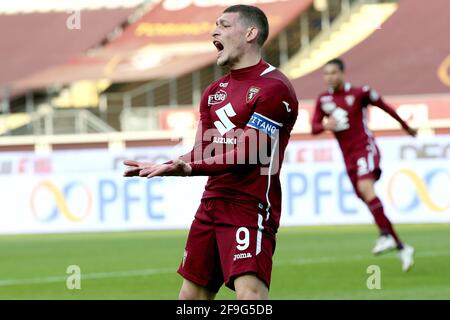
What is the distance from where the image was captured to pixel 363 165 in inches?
495

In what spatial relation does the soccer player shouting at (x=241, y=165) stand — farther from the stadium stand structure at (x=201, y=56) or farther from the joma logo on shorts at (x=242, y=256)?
the stadium stand structure at (x=201, y=56)

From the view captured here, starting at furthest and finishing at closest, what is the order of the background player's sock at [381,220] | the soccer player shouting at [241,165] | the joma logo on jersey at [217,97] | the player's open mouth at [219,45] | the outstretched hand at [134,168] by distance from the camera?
the background player's sock at [381,220] < the joma logo on jersey at [217,97] < the player's open mouth at [219,45] < the soccer player shouting at [241,165] < the outstretched hand at [134,168]

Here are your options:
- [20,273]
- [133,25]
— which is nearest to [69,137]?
[133,25]

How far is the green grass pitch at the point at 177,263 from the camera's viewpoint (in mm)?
10203

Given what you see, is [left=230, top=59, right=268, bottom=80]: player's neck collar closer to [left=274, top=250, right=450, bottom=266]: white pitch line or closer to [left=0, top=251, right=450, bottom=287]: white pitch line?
[left=0, top=251, right=450, bottom=287]: white pitch line

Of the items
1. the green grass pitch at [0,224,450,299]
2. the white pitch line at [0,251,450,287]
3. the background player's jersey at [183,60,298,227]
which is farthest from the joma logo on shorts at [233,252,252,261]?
the white pitch line at [0,251,450,287]

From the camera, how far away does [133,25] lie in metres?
33.5

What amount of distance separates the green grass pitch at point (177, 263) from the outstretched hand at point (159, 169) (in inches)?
157

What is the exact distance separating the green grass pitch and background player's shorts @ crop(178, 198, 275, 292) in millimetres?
3424

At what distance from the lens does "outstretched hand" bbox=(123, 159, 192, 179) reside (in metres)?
5.78

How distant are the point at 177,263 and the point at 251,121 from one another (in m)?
7.04

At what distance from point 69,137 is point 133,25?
29.3ft

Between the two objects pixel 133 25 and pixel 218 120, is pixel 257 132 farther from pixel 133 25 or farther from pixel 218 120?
pixel 133 25

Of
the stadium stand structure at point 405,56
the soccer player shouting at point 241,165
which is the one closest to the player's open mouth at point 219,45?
the soccer player shouting at point 241,165
